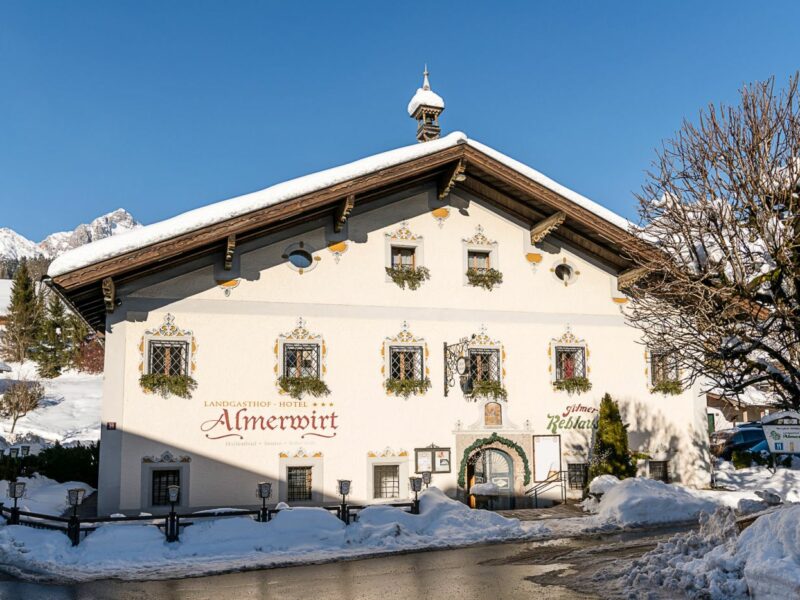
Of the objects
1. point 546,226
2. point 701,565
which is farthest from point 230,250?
point 701,565

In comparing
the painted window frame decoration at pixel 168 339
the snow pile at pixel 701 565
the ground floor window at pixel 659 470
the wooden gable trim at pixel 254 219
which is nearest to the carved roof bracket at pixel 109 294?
the wooden gable trim at pixel 254 219

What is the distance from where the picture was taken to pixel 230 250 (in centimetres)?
1809

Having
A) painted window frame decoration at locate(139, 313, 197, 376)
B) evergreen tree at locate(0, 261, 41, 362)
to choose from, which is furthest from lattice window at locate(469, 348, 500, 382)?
evergreen tree at locate(0, 261, 41, 362)

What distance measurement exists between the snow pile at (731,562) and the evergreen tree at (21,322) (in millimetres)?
64873

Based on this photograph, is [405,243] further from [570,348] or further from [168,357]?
[168,357]

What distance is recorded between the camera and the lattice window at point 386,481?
19.4m

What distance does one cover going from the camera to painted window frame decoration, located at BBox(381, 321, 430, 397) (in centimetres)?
1984

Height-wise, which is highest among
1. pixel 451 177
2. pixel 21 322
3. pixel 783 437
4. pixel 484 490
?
pixel 21 322

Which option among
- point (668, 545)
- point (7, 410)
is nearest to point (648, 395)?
point (668, 545)

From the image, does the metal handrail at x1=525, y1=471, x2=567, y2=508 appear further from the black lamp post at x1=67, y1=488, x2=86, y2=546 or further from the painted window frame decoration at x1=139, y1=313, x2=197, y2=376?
the black lamp post at x1=67, y1=488, x2=86, y2=546

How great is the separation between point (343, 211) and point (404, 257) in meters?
2.39

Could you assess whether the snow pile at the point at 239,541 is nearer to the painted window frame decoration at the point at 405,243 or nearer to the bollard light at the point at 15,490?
the bollard light at the point at 15,490

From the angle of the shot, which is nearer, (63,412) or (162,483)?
(162,483)

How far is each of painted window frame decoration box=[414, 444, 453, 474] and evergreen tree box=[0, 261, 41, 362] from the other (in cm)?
5623
